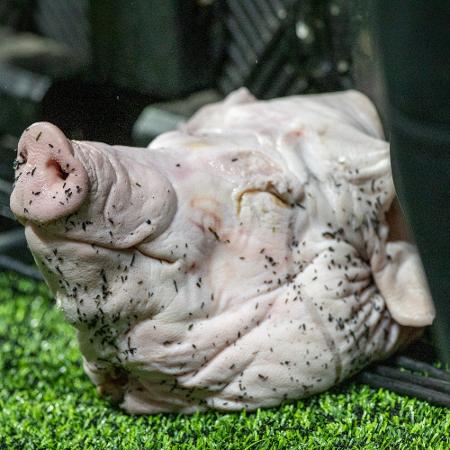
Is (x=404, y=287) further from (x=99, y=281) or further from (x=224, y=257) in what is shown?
(x=99, y=281)

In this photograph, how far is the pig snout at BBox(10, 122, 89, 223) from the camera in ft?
6.78

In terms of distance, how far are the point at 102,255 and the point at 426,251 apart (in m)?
0.77

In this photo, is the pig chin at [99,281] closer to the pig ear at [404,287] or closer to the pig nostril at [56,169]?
the pig nostril at [56,169]

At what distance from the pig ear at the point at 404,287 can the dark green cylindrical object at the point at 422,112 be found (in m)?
0.85

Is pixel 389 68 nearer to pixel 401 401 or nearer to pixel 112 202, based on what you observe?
pixel 112 202

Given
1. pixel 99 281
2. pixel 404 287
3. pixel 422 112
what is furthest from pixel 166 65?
pixel 422 112

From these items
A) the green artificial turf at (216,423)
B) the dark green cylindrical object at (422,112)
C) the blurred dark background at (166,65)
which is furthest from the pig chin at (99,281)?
the dark green cylindrical object at (422,112)

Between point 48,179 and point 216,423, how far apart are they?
714 millimetres

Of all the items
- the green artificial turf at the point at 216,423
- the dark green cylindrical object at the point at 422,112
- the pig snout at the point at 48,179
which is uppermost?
the dark green cylindrical object at the point at 422,112

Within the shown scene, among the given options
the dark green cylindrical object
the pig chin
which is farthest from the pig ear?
the dark green cylindrical object

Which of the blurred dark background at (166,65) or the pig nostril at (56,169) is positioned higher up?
the pig nostril at (56,169)

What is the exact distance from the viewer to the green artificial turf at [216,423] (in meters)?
2.25

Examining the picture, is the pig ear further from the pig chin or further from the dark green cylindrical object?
the dark green cylindrical object

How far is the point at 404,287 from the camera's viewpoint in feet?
8.39
